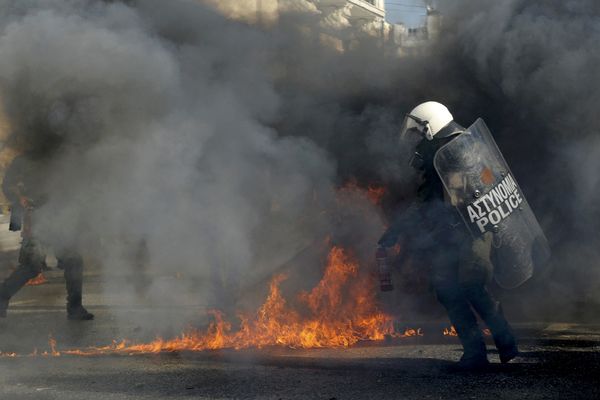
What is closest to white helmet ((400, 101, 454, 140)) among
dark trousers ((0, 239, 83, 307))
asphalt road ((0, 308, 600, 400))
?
asphalt road ((0, 308, 600, 400))

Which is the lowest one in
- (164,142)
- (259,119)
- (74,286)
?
(74,286)

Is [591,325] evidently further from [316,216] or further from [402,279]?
[316,216]

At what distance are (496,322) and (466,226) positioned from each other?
683mm

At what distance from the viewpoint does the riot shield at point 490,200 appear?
4191 millimetres

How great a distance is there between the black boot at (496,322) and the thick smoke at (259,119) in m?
1.74

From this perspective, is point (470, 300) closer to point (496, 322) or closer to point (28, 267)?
point (496, 322)

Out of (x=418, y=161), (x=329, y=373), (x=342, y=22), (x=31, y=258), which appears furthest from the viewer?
(x=342, y=22)

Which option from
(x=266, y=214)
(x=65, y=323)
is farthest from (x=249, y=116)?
(x=65, y=323)

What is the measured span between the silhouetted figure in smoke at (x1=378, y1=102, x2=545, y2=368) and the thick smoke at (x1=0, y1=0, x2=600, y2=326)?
4.93ft

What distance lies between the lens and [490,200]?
13.8 ft

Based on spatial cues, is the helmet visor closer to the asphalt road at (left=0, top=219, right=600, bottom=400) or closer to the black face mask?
the black face mask

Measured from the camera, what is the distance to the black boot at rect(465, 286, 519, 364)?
4.12 metres

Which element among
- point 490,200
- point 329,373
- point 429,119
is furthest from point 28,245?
point 490,200

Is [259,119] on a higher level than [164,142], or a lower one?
higher
